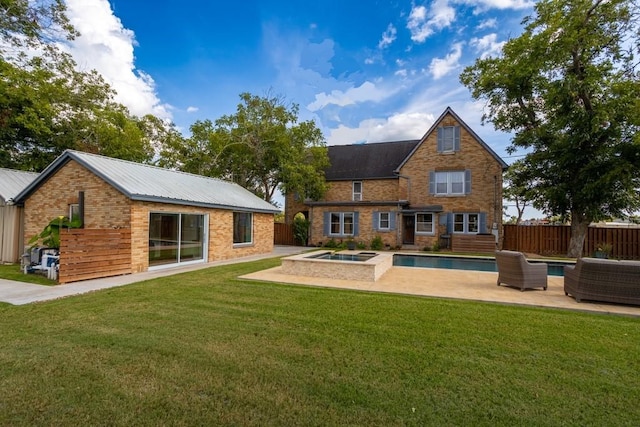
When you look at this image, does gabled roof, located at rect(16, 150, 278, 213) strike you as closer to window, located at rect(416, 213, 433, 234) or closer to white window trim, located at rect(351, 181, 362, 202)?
white window trim, located at rect(351, 181, 362, 202)

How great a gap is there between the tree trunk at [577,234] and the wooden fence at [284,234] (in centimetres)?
1786

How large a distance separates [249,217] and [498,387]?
14.2 m

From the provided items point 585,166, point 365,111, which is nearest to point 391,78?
point 365,111

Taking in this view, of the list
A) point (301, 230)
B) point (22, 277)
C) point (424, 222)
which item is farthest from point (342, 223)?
point (22, 277)

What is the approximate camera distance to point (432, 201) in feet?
70.2

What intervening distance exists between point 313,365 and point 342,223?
18570 millimetres

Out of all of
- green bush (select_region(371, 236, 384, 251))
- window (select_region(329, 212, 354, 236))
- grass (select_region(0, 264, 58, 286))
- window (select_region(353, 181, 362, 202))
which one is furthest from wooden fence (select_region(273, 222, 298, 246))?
grass (select_region(0, 264, 58, 286))

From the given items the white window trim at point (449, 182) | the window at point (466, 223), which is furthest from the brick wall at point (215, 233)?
the window at point (466, 223)

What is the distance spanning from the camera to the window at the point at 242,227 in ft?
49.4

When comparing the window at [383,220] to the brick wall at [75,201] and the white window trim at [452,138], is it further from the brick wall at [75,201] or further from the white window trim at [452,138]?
the brick wall at [75,201]

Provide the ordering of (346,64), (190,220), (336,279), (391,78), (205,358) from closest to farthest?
(205,358), (336,279), (190,220), (391,78), (346,64)

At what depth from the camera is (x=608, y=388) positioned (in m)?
3.27

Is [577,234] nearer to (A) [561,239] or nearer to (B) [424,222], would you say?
(A) [561,239]

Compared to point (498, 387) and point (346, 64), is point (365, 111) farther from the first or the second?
point (498, 387)
